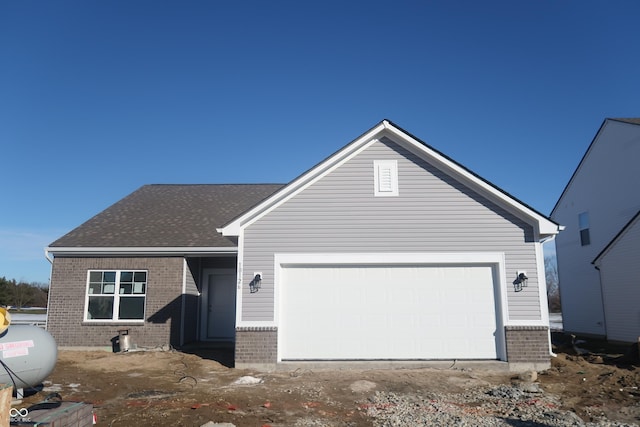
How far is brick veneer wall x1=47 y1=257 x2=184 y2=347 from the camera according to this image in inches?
572

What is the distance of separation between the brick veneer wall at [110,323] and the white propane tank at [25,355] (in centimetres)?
576

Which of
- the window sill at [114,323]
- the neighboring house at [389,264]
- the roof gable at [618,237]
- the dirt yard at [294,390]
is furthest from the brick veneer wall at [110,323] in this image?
the roof gable at [618,237]

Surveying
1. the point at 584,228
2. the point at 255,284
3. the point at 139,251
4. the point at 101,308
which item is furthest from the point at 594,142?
the point at 101,308

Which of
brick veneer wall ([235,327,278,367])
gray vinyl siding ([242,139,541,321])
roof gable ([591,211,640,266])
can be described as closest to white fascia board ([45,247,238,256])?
gray vinyl siding ([242,139,541,321])

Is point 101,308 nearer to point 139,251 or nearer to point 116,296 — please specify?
point 116,296

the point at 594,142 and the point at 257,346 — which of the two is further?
the point at 594,142

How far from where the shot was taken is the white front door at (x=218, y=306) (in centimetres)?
1614

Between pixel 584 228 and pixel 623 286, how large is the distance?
4.39m

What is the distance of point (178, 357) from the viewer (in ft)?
42.2

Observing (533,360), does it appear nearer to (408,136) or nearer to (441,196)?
(441,196)

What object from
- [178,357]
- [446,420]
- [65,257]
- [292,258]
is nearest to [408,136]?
[292,258]

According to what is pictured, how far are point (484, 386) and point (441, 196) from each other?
179 inches

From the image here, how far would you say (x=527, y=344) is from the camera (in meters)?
11.0

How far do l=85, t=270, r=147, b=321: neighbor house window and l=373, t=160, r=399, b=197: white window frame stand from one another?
805 cm
